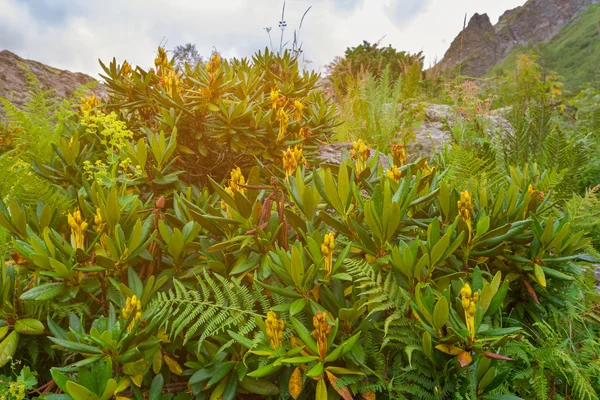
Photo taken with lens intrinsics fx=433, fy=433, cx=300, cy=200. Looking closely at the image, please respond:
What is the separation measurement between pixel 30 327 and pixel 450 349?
4.45ft

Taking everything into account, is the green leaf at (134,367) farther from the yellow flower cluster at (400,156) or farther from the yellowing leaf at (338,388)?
the yellow flower cluster at (400,156)

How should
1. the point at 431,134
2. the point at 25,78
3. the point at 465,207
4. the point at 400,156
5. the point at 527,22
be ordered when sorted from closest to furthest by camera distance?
the point at 465,207
the point at 400,156
the point at 25,78
the point at 431,134
the point at 527,22

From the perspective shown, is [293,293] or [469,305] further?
[293,293]

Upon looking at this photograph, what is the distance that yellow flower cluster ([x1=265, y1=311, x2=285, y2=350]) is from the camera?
1.24 metres

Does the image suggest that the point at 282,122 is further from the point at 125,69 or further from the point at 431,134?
the point at 431,134

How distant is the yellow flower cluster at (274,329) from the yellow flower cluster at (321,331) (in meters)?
0.10

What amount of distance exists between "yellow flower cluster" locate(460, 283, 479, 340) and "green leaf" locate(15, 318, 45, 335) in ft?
Answer: 4.45

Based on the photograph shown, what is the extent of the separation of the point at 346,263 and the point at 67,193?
54.2 inches

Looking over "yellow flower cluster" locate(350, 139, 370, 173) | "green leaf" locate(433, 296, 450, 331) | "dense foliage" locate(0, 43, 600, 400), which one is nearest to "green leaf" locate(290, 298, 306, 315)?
"dense foliage" locate(0, 43, 600, 400)

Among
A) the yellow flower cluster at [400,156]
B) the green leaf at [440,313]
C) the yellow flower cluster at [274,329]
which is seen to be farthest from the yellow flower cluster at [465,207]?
the yellow flower cluster at [274,329]

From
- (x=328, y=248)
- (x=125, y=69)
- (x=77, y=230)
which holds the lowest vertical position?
(x=328, y=248)

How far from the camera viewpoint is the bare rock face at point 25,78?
5.00m

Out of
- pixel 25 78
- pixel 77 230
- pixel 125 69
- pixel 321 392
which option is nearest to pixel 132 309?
pixel 77 230

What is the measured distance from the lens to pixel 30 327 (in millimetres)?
1454
